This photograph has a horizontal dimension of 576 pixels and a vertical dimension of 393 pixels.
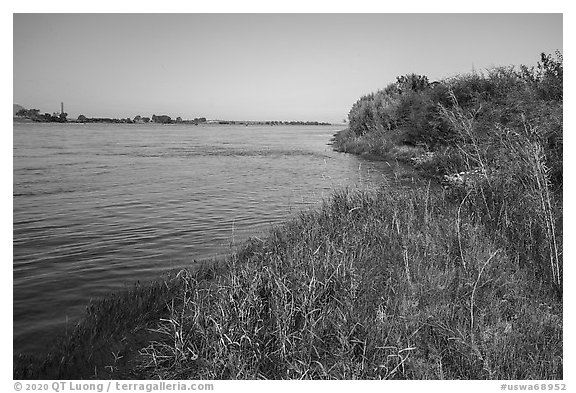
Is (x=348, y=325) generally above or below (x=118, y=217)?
below

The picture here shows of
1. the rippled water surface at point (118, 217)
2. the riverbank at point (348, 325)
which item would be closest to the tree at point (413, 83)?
the rippled water surface at point (118, 217)

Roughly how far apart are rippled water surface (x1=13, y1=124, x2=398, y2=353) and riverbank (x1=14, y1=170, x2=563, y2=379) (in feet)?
3.00

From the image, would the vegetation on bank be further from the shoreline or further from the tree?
the tree

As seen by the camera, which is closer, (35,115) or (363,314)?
(363,314)

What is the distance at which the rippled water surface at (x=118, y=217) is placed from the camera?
6375mm

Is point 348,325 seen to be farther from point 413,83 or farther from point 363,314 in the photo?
point 413,83

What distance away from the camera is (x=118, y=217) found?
10406 millimetres

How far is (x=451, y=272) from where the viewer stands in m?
5.02

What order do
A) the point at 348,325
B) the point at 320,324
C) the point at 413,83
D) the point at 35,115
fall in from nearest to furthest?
1. the point at 348,325
2. the point at 320,324
3. the point at 35,115
4. the point at 413,83

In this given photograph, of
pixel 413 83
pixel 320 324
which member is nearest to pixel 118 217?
pixel 320 324

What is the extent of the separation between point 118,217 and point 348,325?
24.7 ft

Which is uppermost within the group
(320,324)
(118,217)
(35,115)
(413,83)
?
(413,83)
